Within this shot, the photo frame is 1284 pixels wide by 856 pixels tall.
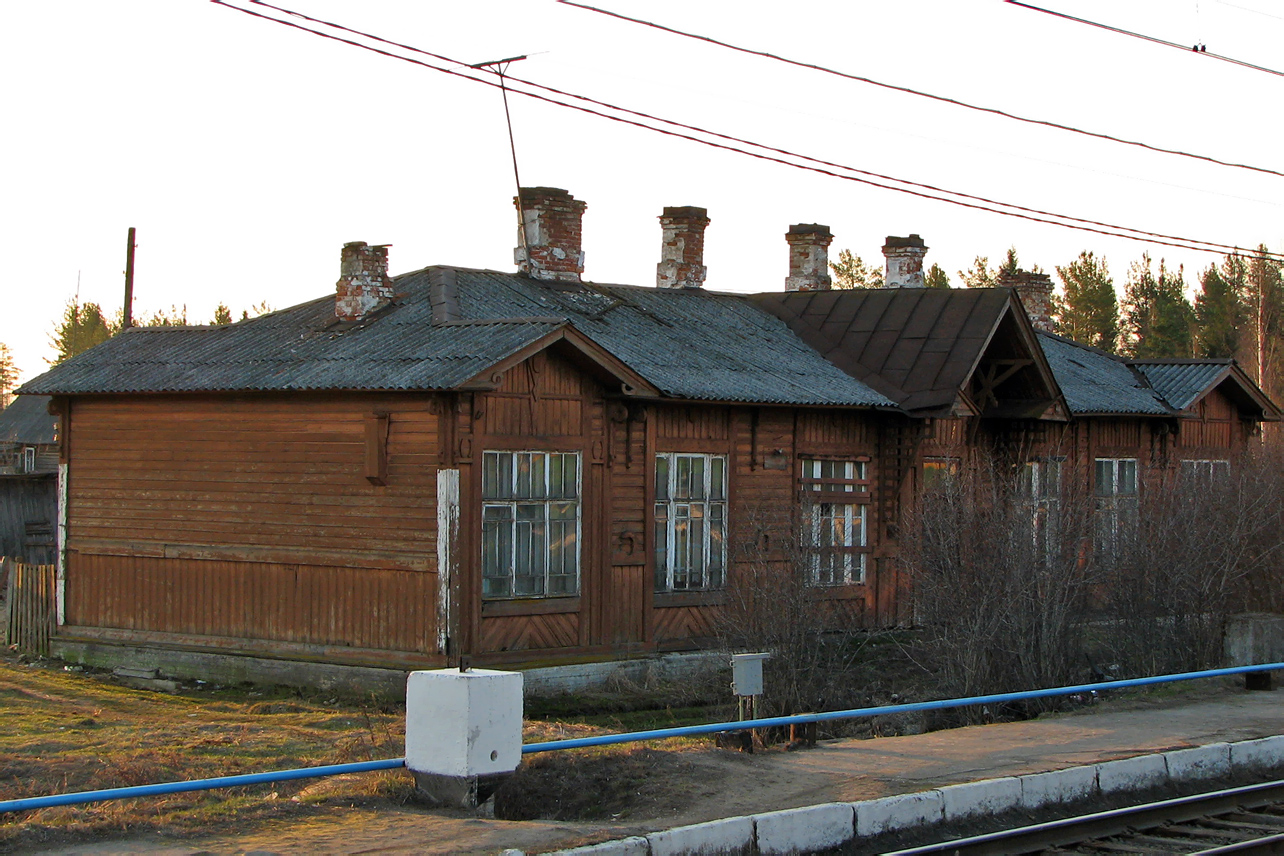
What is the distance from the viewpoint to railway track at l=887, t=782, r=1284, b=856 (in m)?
8.91

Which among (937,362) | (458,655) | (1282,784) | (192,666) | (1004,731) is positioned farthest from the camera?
(937,362)

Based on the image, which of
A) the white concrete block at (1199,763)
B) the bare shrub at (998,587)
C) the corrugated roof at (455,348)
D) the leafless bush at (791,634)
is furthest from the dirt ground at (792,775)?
the corrugated roof at (455,348)

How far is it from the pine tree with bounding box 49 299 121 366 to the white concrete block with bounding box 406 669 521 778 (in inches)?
2393

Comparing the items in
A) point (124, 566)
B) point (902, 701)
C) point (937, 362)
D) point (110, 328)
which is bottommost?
point (902, 701)

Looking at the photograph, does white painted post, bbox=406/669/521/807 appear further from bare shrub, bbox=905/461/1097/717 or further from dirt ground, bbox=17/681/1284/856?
bare shrub, bbox=905/461/1097/717

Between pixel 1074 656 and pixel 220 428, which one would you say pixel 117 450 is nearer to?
pixel 220 428

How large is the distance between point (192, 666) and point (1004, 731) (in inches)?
363

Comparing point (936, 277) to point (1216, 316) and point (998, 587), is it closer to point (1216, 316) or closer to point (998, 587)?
point (1216, 316)

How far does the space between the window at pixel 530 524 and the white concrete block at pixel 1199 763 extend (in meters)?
6.90

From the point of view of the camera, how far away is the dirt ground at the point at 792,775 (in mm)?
8070

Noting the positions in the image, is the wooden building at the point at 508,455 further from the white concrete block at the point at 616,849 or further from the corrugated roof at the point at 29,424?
the corrugated roof at the point at 29,424

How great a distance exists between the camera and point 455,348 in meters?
15.5

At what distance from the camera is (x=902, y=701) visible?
15.5 m

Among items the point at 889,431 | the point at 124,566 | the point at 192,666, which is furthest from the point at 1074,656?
the point at 124,566
